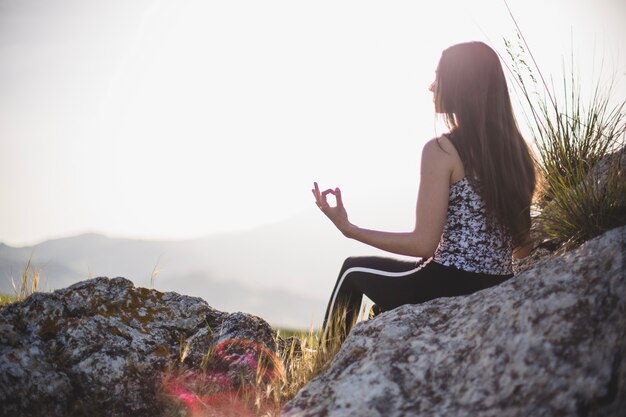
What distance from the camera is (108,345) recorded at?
3.45 meters

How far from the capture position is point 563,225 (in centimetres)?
354

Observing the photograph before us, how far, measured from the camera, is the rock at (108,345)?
9.88ft

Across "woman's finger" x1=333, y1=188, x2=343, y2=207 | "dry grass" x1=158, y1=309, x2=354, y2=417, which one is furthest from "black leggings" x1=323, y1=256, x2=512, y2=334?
"woman's finger" x1=333, y1=188, x2=343, y2=207

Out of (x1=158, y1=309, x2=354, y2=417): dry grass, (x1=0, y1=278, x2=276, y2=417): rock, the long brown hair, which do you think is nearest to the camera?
(x1=0, y1=278, x2=276, y2=417): rock

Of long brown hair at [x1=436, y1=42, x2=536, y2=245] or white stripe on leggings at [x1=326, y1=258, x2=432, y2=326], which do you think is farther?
white stripe on leggings at [x1=326, y1=258, x2=432, y2=326]

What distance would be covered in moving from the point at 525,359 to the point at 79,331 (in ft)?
9.37

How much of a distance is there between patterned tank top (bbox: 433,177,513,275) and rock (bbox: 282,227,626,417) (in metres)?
0.36

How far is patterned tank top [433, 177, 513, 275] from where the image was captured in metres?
3.18

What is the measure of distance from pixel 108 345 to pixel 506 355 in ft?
8.49

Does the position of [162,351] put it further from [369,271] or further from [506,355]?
[506,355]

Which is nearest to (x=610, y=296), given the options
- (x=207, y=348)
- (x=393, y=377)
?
(x=393, y=377)

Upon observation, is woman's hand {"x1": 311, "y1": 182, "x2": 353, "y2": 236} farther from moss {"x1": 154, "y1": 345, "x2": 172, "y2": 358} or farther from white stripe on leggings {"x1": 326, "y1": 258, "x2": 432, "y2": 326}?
moss {"x1": 154, "y1": 345, "x2": 172, "y2": 358}

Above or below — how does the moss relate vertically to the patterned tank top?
below

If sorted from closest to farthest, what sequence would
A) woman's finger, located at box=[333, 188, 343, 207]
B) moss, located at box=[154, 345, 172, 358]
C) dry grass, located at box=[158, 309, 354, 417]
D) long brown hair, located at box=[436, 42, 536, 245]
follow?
long brown hair, located at box=[436, 42, 536, 245] < woman's finger, located at box=[333, 188, 343, 207] < dry grass, located at box=[158, 309, 354, 417] < moss, located at box=[154, 345, 172, 358]
